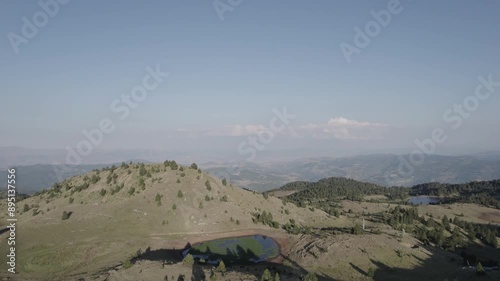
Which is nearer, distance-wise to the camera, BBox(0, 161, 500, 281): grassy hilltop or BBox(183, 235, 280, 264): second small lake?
BBox(0, 161, 500, 281): grassy hilltop

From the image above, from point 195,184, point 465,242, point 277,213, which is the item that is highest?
→ point 195,184

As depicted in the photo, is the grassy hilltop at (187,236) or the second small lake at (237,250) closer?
the grassy hilltop at (187,236)

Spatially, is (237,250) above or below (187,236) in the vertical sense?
below

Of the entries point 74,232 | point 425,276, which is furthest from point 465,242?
point 74,232

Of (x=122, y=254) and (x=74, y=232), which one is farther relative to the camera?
(x=74, y=232)

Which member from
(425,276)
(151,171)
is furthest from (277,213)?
(425,276)

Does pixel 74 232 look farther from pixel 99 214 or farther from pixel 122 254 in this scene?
pixel 122 254

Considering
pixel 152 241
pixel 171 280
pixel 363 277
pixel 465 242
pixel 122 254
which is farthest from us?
pixel 465 242

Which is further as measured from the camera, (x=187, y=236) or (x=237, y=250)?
(x=187, y=236)

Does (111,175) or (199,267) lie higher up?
(111,175)

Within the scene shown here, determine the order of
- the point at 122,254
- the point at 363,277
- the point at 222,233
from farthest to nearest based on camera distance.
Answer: the point at 222,233 → the point at 122,254 → the point at 363,277
